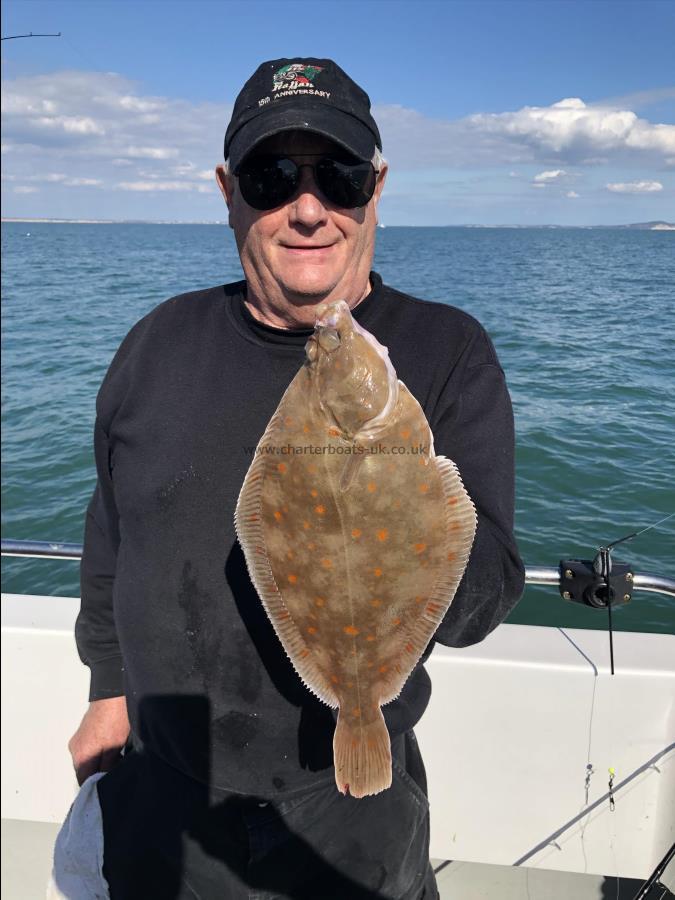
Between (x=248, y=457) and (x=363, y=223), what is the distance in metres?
0.90

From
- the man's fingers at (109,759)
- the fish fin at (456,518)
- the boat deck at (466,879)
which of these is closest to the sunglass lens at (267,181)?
the fish fin at (456,518)

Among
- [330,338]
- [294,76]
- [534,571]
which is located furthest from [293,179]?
[534,571]

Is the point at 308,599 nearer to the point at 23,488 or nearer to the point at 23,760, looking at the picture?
the point at 23,760

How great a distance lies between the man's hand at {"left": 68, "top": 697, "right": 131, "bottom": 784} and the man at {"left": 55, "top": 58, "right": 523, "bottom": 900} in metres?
0.31

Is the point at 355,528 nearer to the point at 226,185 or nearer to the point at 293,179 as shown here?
the point at 293,179

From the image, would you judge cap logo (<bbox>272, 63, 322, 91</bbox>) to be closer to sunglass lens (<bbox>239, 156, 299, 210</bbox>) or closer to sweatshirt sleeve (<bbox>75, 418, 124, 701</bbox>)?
sunglass lens (<bbox>239, 156, 299, 210</bbox>)

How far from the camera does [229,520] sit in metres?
2.15

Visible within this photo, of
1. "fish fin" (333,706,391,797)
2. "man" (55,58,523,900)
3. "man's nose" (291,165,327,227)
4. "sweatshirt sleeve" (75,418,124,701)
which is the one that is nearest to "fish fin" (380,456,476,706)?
"man" (55,58,523,900)

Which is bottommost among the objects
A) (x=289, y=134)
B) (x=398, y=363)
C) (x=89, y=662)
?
(x=89, y=662)

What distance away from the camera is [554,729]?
324 centimetres

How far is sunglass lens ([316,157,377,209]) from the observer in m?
2.15

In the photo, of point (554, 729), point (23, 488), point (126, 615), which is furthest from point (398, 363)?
point (23, 488)

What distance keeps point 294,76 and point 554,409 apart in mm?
7687

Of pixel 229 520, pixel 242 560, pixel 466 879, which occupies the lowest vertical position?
pixel 466 879
